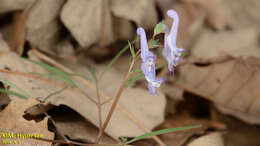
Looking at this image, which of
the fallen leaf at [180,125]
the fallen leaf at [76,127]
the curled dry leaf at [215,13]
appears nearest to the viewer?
the fallen leaf at [76,127]

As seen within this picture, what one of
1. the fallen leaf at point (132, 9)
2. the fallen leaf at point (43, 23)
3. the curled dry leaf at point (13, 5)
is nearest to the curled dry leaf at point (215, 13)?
the fallen leaf at point (132, 9)

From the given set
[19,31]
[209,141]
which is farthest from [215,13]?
[19,31]

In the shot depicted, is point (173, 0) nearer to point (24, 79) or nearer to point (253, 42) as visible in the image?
point (253, 42)

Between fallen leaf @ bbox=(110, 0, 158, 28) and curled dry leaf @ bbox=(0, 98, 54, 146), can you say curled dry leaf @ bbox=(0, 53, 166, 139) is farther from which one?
fallen leaf @ bbox=(110, 0, 158, 28)

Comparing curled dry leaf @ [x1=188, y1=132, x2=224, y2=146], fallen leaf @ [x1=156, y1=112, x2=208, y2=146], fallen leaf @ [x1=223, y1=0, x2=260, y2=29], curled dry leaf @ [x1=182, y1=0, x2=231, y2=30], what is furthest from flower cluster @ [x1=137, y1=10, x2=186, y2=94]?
fallen leaf @ [x1=223, y1=0, x2=260, y2=29]

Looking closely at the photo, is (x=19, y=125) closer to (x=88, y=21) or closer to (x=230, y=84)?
(x=88, y=21)

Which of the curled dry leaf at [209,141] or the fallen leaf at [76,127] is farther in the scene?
the curled dry leaf at [209,141]

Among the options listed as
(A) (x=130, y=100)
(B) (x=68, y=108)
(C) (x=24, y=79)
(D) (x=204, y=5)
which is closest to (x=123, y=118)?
(A) (x=130, y=100)

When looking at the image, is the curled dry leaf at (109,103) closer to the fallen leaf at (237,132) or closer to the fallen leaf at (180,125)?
the fallen leaf at (180,125)
